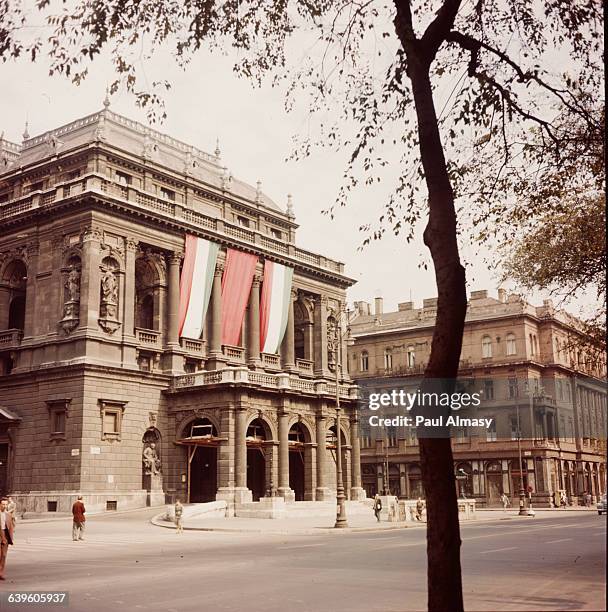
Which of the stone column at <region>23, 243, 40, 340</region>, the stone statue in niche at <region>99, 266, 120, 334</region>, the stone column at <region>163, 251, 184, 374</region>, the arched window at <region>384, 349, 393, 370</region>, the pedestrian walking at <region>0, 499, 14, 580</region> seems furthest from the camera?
the arched window at <region>384, 349, 393, 370</region>

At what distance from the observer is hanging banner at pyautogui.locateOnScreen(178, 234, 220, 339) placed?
52500 mm

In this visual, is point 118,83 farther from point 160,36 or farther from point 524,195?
point 524,195

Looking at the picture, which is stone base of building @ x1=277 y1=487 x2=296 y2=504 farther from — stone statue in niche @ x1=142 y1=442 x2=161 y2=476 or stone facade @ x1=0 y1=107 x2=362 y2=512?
stone statue in niche @ x1=142 y1=442 x2=161 y2=476

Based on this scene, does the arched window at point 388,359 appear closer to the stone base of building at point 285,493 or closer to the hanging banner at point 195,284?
the hanging banner at point 195,284

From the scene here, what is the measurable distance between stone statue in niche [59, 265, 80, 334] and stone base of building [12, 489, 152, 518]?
945 cm

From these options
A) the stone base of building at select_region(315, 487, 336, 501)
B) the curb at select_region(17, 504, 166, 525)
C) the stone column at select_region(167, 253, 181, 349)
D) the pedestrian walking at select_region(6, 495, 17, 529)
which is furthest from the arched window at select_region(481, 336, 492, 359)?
the pedestrian walking at select_region(6, 495, 17, 529)

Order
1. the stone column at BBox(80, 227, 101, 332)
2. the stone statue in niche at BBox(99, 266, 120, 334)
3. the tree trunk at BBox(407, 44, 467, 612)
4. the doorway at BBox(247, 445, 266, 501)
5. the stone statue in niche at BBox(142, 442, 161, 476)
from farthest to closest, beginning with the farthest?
1. the doorway at BBox(247, 445, 266, 501)
2. the stone statue in niche at BBox(142, 442, 161, 476)
3. the stone statue in niche at BBox(99, 266, 120, 334)
4. the stone column at BBox(80, 227, 101, 332)
5. the tree trunk at BBox(407, 44, 467, 612)

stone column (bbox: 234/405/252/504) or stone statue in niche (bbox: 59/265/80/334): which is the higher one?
stone statue in niche (bbox: 59/265/80/334)

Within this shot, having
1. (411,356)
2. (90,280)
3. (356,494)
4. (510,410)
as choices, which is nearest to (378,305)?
(411,356)

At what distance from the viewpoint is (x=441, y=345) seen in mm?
9297

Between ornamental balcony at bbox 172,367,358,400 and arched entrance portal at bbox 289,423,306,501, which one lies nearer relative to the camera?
ornamental balcony at bbox 172,367,358,400

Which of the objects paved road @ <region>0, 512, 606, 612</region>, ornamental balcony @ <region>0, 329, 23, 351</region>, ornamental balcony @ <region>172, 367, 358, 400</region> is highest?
ornamental balcony @ <region>0, 329, 23, 351</region>

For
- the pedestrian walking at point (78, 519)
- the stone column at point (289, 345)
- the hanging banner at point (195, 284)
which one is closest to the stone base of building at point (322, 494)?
the stone column at point (289, 345)

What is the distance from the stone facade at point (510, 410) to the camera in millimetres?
79938
